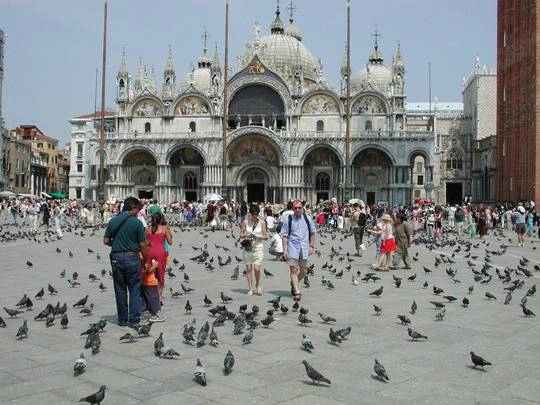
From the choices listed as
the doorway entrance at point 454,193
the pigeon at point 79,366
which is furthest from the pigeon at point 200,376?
the doorway entrance at point 454,193

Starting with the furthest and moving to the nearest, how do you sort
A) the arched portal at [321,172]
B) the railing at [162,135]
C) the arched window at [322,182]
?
1. the arched window at [322,182]
2. the railing at [162,135]
3. the arched portal at [321,172]

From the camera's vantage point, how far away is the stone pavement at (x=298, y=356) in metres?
5.59

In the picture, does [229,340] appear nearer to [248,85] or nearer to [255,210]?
[255,210]

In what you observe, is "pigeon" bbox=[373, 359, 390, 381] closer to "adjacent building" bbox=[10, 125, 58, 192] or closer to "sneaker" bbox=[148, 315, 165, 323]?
"sneaker" bbox=[148, 315, 165, 323]

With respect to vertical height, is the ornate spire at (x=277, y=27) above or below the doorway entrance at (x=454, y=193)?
above

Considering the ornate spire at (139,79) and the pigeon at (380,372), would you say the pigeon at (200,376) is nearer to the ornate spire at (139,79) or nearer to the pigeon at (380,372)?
the pigeon at (380,372)

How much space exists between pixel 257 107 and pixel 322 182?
8708 millimetres

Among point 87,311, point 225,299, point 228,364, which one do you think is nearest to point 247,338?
point 228,364

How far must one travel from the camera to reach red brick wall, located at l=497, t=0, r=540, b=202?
123ft

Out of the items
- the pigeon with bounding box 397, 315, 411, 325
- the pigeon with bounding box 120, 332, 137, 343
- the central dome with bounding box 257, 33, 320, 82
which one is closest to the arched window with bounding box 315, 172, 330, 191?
the central dome with bounding box 257, 33, 320, 82

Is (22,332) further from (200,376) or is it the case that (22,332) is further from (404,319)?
(404,319)

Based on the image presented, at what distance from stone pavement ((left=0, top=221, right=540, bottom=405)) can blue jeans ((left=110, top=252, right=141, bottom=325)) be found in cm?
29

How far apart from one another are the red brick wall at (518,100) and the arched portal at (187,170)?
24.9 m

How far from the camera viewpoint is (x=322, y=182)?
54.5 meters
